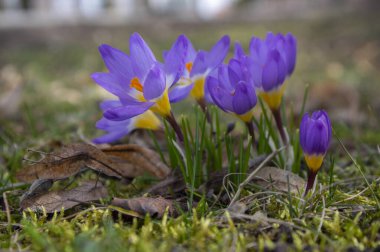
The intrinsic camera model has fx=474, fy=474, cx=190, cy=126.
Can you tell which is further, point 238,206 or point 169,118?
point 169,118

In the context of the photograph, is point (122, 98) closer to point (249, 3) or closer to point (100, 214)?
point (100, 214)

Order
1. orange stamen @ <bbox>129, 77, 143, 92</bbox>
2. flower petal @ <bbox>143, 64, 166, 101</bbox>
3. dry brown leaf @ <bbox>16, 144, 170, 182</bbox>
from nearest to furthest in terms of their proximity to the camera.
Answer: flower petal @ <bbox>143, 64, 166, 101</bbox>, orange stamen @ <bbox>129, 77, 143, 92</bbox>, dry brown leaf @ <bbox>16, 144, 170, 182</bbox>

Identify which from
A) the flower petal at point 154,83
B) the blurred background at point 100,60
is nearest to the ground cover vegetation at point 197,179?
the flower petal at point 154,83

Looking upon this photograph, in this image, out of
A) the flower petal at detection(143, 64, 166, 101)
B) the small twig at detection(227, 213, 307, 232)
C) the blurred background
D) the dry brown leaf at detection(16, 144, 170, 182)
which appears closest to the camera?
the small twig at detection(227, 213, 307, 232)

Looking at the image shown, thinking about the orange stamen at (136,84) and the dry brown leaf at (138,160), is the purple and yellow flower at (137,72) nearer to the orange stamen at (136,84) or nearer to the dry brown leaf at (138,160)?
the orange stamen at (136,84)

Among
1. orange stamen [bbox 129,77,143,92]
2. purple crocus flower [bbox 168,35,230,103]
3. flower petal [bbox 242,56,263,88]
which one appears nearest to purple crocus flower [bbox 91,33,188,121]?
orange stamen [bbox 129,77,143,92]

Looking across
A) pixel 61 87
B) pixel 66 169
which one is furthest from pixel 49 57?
pixel 66 169

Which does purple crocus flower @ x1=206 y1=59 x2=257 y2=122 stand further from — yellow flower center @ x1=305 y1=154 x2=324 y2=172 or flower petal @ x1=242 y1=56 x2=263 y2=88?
yellow flower center @ x1=305 y1=154 x2=324 y2=172
